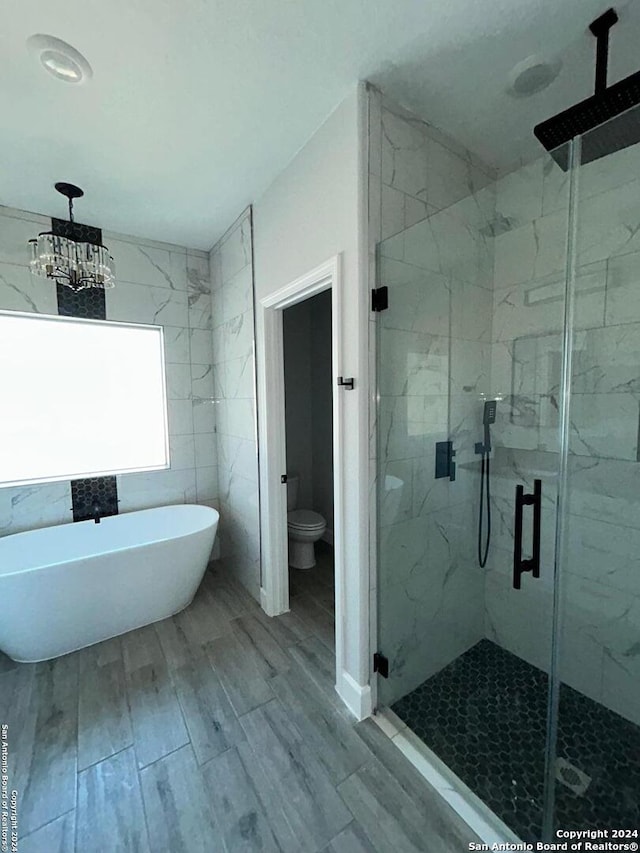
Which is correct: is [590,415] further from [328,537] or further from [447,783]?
[328,537]

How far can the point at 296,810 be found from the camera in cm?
126

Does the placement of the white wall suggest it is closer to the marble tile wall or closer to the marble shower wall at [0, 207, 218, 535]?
the marble tile wall

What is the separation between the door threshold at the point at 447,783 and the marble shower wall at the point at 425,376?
0.12 metres

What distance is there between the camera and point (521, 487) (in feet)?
4.47

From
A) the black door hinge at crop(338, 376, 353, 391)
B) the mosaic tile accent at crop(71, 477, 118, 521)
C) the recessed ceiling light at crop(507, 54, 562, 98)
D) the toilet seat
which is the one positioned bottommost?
the toilet seat

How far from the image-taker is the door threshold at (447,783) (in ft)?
3.92

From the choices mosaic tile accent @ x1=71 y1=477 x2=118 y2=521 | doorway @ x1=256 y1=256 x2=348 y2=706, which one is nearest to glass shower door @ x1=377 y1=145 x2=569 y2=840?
doorway @ x1=256 y1=256 x2=348 y2=706

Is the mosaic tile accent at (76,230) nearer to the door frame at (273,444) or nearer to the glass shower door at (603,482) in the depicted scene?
the door frame at (273,444)

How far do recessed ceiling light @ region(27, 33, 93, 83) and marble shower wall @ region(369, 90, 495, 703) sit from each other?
3.83ft

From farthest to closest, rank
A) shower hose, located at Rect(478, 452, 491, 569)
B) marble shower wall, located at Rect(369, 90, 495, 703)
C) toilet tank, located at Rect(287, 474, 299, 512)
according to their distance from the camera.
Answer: toilet tank, located at Rect(287, 474, 299, 512)
shower hose, located at Rect(478, 452, 491, 569)
marble shower wall, located at Rect(369, 90, 495, 703)

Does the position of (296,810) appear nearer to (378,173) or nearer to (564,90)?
(378,173)

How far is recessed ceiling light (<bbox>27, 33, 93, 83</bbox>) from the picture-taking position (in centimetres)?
125

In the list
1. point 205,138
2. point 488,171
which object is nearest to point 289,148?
point 205,138

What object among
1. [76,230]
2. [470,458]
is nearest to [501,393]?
[470,458]
